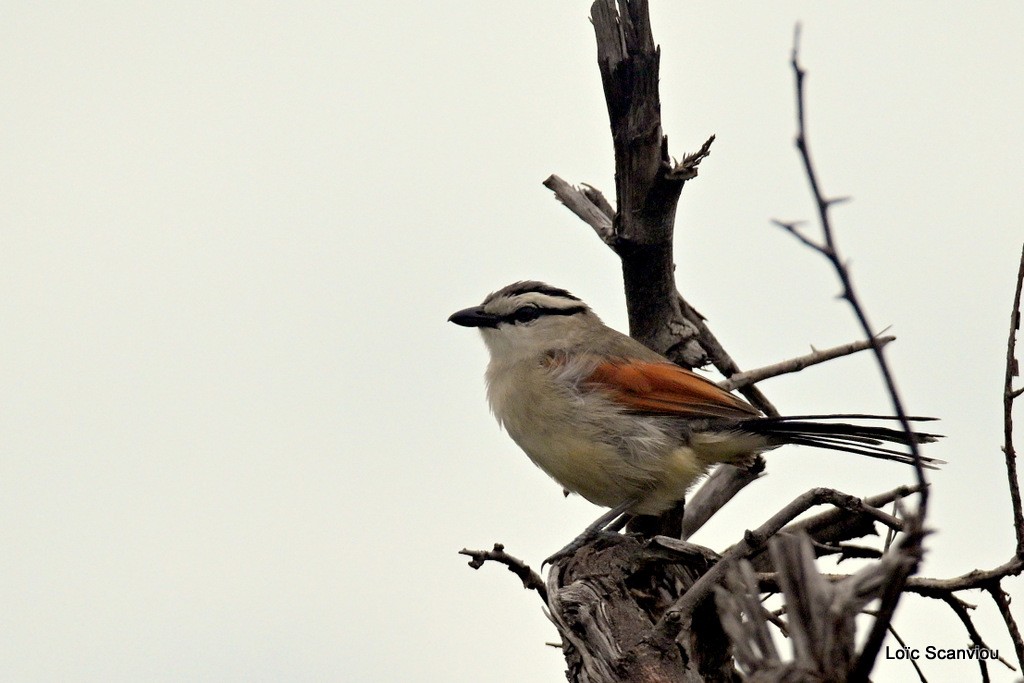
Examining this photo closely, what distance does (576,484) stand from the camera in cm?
596

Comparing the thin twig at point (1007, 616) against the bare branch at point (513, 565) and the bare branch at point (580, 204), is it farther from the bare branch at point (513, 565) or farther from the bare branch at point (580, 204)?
the bare branch at point (580, 204)

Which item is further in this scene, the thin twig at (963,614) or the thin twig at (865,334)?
the thin twig at (963,614)

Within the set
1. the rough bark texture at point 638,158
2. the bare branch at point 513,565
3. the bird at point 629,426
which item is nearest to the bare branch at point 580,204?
the rough bark texture at point 638,158

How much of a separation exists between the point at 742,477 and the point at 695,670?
2091mm

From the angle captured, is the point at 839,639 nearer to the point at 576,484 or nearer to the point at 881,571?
the point at 881,571

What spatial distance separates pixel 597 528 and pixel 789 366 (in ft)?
5.12

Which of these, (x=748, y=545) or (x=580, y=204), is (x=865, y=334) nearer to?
(x=748, y=545)

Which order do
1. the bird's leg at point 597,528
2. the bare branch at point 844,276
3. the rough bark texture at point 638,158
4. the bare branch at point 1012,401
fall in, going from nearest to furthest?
the bare branch at point 844,276, the bare branch at point 1012,401, the rough bark texture at point 638,158, the bird's leg at point 597,528

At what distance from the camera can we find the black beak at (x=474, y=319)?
22.7ft

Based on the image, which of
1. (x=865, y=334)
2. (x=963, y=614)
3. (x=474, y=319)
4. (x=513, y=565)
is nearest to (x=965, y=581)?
(x=963, y=614)

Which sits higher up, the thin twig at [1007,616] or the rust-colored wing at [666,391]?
the rust-colored wing at [666,391]

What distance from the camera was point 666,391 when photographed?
602 cm

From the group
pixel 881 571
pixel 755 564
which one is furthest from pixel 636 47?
pixel 881 571

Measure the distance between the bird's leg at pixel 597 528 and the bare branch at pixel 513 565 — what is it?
600 millimetres
